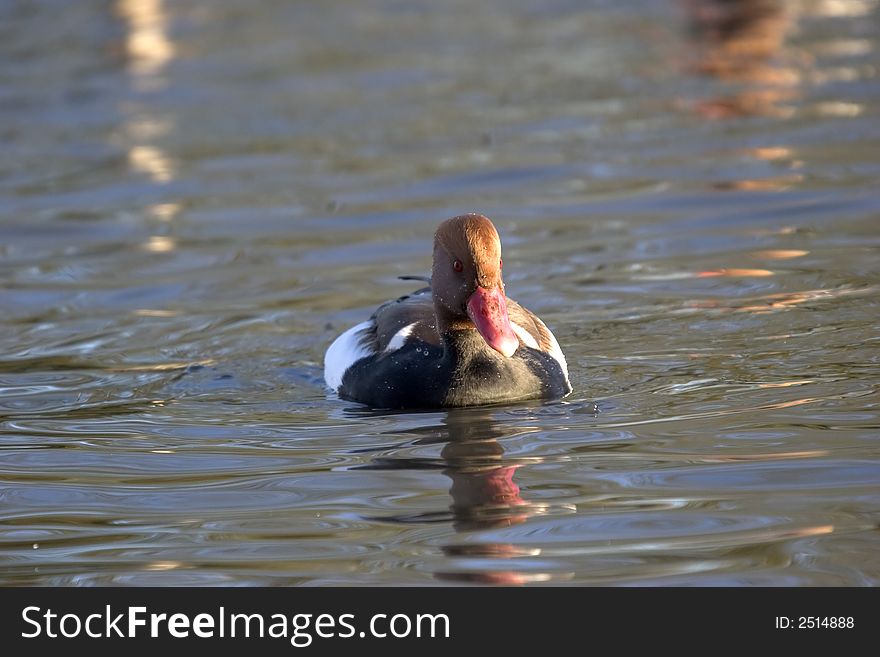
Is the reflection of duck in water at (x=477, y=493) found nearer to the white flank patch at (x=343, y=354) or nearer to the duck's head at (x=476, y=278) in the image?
the duck's head at (x=476, y=278)

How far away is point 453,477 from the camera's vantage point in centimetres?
704

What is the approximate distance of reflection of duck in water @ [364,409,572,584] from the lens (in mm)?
5820

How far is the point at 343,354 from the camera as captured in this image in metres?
9.01

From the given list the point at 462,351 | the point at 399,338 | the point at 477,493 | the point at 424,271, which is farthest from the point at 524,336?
the point at 424,271

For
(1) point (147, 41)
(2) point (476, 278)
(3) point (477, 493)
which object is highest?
(1) point (147, 41)

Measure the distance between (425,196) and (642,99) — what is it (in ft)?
15.1

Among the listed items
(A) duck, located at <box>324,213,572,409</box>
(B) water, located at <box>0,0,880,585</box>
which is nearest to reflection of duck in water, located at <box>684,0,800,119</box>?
(B) water, located at <box>0,0,880,585</box>

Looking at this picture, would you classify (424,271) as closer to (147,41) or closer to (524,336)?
(524,336)

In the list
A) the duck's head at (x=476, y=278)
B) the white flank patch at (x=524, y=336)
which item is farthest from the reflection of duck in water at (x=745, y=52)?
the duck's head at (x=476, y=278)

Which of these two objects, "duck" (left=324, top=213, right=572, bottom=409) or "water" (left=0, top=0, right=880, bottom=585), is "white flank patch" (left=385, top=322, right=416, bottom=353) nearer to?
"duck" (left=324, top=213, right=572, bottom=409)

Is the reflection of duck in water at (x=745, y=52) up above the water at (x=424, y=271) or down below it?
above

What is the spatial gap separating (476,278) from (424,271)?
381 cm

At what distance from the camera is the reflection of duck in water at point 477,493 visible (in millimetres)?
5820

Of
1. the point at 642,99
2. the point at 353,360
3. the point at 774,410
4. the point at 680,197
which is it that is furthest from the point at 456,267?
the point at 642,99
